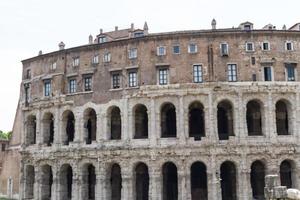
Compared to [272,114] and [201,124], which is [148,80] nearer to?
[201,124]

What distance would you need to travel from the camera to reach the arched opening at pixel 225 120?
32031 mm

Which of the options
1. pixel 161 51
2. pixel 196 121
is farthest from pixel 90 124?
pixel 196 121

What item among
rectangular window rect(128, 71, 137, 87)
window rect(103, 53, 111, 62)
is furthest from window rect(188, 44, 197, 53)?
window rect(103, 53, 111, 62)

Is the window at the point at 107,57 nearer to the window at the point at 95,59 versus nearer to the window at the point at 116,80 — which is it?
the window at the point at 95,59

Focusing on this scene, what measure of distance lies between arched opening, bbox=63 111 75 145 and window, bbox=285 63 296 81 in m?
17.7

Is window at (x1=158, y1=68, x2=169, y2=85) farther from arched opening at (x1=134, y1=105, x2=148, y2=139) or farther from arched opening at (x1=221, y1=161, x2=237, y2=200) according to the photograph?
arched opening at (x1=221, y1=161, x2=237, y2=200)

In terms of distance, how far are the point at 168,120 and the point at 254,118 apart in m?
6.56

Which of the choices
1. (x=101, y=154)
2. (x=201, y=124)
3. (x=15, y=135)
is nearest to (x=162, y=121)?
(x=201, y=124)

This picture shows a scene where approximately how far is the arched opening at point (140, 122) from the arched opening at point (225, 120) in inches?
225

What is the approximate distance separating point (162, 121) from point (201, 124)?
121 inches

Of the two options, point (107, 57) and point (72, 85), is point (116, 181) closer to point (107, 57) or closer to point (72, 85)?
point (72, 85)

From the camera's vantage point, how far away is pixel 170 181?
33.2 m

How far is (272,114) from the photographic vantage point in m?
30.9

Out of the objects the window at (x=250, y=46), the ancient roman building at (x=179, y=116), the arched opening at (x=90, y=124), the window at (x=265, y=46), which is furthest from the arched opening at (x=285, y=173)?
the arched opening at (x=90, y=124)
